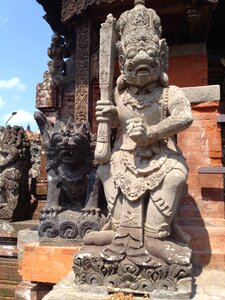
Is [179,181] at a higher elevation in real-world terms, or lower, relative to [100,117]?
lower

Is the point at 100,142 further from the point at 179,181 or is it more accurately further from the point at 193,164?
the point at 193,164

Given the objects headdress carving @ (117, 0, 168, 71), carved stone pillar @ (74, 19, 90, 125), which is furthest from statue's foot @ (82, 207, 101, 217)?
carved stone pillar @ (74, 19, 90, 125)

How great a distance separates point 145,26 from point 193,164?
1.70 metres

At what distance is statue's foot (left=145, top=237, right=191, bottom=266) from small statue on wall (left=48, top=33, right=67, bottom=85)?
399 centimetres

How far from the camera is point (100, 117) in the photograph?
8.81 ft

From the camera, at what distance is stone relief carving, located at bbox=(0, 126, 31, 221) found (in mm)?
5541

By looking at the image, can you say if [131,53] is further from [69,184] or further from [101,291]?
[101,291]

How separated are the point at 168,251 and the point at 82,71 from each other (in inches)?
142

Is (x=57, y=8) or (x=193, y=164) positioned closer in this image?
(x=193, y=164)

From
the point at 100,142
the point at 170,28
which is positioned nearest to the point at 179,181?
the point at 100,142

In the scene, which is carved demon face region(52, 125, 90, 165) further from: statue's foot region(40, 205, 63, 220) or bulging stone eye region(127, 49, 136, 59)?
bulging stone eye region(127, 49, 136, 59)

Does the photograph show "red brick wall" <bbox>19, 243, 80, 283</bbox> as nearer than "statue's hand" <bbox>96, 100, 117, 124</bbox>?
No

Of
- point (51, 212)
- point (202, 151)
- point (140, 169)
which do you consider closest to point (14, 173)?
point (51, 212)

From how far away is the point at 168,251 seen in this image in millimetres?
2268
